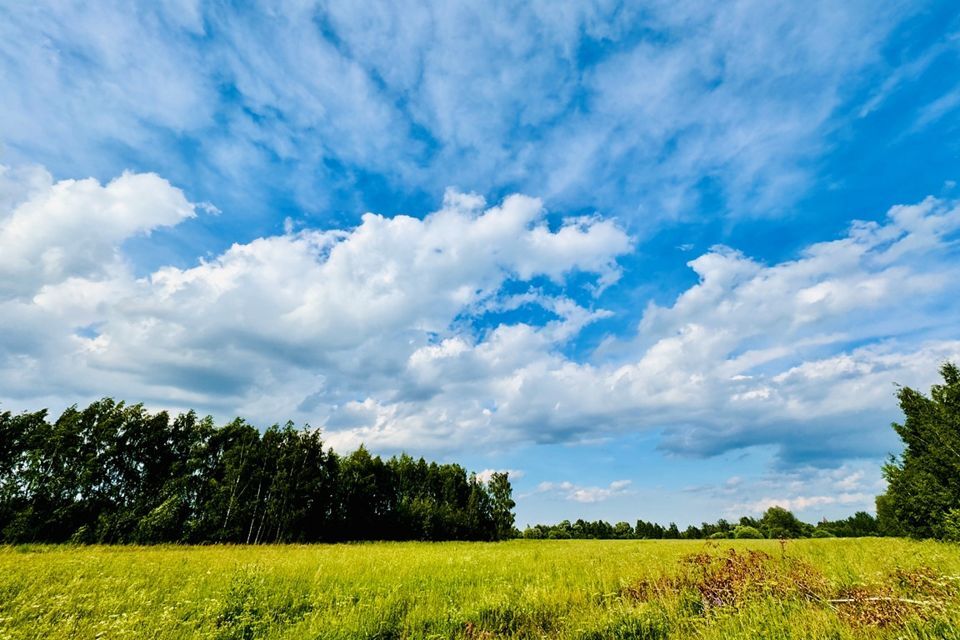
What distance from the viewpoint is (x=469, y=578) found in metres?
12.0

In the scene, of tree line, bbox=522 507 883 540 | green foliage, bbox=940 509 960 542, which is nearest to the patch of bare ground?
green foliage, bbox=940 509 960 542

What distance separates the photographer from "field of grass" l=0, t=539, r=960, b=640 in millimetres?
6652

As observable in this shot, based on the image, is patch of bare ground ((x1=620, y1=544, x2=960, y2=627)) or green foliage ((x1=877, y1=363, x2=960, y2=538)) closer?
patch of bare ground ((x1=620, y1=544, x2=960, y2=627))

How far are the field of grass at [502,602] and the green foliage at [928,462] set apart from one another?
82.0 ft

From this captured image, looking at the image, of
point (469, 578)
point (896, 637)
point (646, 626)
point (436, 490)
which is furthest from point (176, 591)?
point (436, 490)

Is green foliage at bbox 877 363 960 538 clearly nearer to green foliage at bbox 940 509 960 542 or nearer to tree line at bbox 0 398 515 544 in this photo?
green foliage at bbox 940 509 960 542

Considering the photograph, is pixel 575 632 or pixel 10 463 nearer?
pixel 575 632

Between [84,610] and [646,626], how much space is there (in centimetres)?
1157

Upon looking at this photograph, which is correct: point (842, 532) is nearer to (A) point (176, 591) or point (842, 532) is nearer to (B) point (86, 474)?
(A) point (176, 591)

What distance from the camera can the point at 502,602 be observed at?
359 inches

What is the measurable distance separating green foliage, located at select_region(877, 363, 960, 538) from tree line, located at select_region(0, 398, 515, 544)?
50.6 m

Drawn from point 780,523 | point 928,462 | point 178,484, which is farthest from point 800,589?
point 780,523

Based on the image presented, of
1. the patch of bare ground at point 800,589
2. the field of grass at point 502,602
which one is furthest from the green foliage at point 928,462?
the patch of bare ground at point 800,589

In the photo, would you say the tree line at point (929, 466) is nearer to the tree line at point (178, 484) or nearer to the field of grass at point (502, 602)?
the field of grass at point (502, 602)
